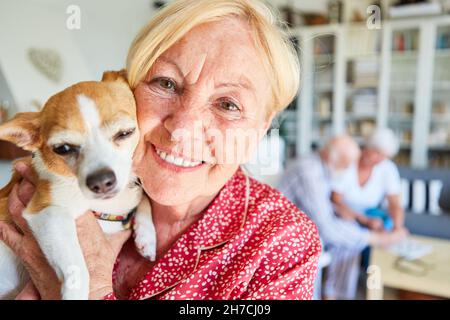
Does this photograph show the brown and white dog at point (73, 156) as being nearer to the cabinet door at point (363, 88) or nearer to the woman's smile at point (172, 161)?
the woman's smile at point (172, 161)

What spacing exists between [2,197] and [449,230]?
2879 millimetres

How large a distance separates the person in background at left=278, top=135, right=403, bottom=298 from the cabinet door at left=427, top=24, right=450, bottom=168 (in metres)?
1.56

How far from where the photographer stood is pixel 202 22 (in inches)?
23.0

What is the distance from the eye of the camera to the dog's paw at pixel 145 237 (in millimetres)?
654

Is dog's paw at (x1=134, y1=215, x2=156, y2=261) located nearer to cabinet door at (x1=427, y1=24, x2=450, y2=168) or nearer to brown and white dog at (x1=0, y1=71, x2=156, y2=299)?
brown and white dog at (x1=0, y1=71, x2=156, y2=299)

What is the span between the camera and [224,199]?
2.37 feet

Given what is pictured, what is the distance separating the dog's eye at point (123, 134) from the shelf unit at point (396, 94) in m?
2.71

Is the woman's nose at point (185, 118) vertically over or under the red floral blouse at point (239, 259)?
over

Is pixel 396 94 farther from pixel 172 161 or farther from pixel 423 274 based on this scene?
pixel 172 161

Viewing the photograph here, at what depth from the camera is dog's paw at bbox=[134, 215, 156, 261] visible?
0.65 m

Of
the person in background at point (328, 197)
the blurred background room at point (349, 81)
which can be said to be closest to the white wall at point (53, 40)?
the blurred background room at point (349, 81)

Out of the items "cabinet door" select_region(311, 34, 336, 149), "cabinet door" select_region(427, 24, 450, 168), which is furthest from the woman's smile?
"cabinet door" select_region(427, 24, 450, 168)

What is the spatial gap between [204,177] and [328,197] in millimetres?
1215
